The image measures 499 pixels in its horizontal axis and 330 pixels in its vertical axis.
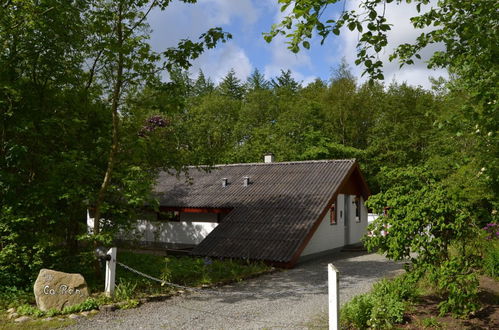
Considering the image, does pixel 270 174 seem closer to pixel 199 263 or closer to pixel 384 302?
pixel 199 263

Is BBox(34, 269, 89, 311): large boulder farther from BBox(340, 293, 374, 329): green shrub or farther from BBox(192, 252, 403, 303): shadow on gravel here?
BBox(340, 293, 374, 329): green shrub

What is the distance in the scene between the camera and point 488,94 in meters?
7.07

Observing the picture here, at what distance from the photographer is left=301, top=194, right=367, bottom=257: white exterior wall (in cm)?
1840

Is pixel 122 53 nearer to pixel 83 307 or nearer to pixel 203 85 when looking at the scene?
pixel 83 307

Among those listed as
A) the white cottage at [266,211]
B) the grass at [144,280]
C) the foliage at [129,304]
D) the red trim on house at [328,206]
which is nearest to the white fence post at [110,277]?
the grass at [144,280]

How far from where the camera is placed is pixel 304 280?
43.7 feet

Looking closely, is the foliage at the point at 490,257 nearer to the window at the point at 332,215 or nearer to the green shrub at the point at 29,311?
the window at the point at 332,215

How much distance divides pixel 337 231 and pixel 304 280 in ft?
25.5

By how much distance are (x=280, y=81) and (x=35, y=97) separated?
5485cm

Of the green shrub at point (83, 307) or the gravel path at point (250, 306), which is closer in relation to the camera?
the gravel path at point (250, 306)

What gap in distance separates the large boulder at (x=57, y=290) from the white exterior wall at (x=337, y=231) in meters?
9.68

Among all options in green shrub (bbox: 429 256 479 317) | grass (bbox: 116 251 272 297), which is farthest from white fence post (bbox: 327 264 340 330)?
grass (bbox: 116 251 272 297)

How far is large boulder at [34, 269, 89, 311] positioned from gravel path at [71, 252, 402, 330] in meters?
0.93

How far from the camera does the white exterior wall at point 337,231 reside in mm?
18402
